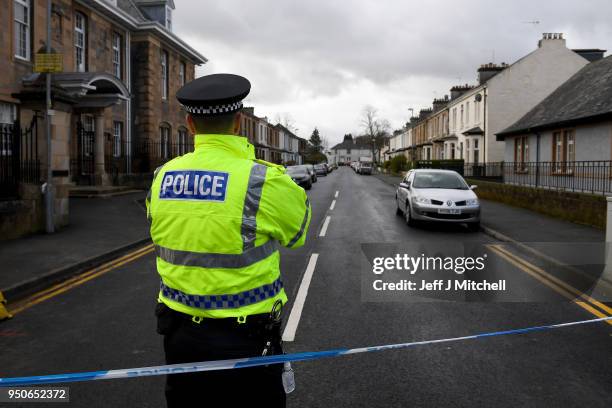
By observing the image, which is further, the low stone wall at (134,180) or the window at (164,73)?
the window at (164,73)

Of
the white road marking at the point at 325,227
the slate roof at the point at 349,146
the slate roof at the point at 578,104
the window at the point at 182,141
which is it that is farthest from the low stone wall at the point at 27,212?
the slate roof at the point at 349,146

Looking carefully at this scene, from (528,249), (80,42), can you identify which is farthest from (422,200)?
(80,42)

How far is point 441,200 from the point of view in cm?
1307

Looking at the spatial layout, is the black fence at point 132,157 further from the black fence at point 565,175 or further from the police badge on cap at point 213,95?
the police badge on cap at point 213,95

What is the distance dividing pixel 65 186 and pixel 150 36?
16.9 metres

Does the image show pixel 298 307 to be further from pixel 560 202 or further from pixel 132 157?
pixel 132 157

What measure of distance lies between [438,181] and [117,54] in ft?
61.6

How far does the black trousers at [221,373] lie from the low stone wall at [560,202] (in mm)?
12981

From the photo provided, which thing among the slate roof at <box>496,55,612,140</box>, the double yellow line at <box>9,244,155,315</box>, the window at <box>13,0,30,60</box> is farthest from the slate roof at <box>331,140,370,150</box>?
the double yellow line at <box>9,244,155,315</box>

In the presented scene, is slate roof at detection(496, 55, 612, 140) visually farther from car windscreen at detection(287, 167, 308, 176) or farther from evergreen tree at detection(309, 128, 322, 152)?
evergreen tree at detection(309, 128, 322, 152)

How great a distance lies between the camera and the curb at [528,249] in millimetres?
8047

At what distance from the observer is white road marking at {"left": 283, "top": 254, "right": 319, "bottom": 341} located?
17.3 ft

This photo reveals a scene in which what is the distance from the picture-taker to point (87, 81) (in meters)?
16.4

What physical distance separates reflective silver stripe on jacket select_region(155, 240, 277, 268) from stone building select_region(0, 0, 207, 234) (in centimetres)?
1086
